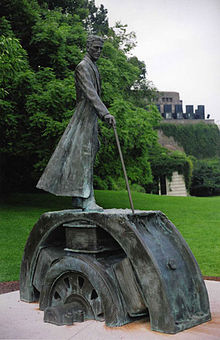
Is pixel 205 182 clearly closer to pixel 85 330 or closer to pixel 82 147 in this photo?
pixel 82 147

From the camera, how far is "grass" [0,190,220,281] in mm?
11648

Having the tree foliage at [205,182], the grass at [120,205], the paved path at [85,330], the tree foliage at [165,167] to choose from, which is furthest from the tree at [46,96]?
the tree foliage at [205,182]

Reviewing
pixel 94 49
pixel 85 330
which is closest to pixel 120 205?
pixel 94 49

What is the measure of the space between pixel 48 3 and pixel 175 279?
63.6 feet

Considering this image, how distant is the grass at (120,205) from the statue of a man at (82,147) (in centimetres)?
449

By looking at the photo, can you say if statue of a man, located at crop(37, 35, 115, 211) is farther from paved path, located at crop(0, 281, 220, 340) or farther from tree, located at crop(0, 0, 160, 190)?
tree, located at crop(0, 0, 160, 190)

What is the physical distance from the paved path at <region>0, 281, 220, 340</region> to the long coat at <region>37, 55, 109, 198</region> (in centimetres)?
153


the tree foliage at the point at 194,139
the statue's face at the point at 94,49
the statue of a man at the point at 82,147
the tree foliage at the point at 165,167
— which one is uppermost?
the tree foliage at the point at 194,139

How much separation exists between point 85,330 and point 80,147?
2.18m

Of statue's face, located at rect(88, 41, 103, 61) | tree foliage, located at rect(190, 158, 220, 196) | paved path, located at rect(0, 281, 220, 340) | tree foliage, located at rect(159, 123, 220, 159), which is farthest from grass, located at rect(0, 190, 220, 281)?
tree foliage, located at rect(159, 123, 220, 159)

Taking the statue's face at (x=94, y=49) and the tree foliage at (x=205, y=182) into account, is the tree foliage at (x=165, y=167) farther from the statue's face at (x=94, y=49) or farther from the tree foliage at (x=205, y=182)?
the statue's face at (x=94, y=49)

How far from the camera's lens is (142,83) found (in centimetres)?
2698

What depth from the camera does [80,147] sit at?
5988 mm

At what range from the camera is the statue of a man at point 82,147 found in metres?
5.91
